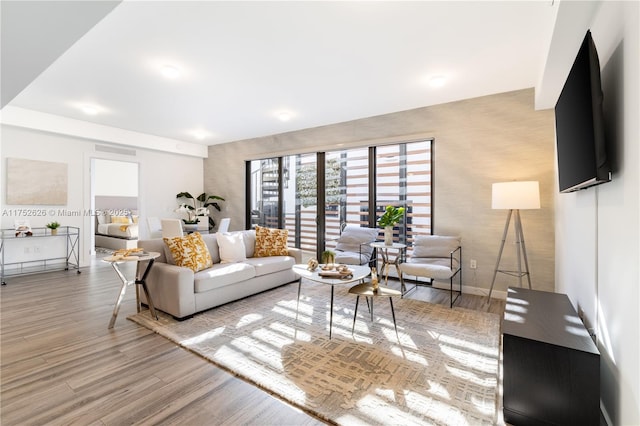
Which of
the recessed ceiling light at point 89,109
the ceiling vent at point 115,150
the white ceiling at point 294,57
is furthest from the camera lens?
the ceiling vent at point 115,150

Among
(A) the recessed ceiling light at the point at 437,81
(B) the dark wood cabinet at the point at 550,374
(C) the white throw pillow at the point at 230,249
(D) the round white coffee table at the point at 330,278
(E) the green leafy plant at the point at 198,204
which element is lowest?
(B) the dark wood cabinet at the point at 550,374

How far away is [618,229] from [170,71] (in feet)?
13.1

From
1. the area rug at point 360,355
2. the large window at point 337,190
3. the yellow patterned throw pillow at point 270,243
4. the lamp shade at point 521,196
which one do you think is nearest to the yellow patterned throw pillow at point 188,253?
the area rug at point 360,355

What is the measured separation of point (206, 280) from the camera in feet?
10.4

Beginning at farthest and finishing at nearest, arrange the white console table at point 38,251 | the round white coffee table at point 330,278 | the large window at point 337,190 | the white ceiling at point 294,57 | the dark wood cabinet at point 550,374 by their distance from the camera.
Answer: the white console table at point 38,251 → the large window at point 337,190 → the round white coffee table at point 330,278 → the white ceiling at point 294,57 → the dark wood cabinet at point 550,374

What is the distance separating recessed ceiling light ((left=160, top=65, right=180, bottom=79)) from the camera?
320 cm

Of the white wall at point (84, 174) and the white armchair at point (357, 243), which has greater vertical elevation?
the white wall at point (84, 174)

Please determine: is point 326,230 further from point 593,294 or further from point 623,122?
point 623,122

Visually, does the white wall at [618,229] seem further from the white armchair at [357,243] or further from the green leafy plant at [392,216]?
the white armchair at [357,243]

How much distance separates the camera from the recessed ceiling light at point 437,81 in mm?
3455

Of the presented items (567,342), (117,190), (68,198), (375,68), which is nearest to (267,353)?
(567,342)

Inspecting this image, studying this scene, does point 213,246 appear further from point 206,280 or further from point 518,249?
point 518,249

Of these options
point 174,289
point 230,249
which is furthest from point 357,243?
point 174,289

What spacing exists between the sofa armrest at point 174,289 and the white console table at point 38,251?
308 cm
